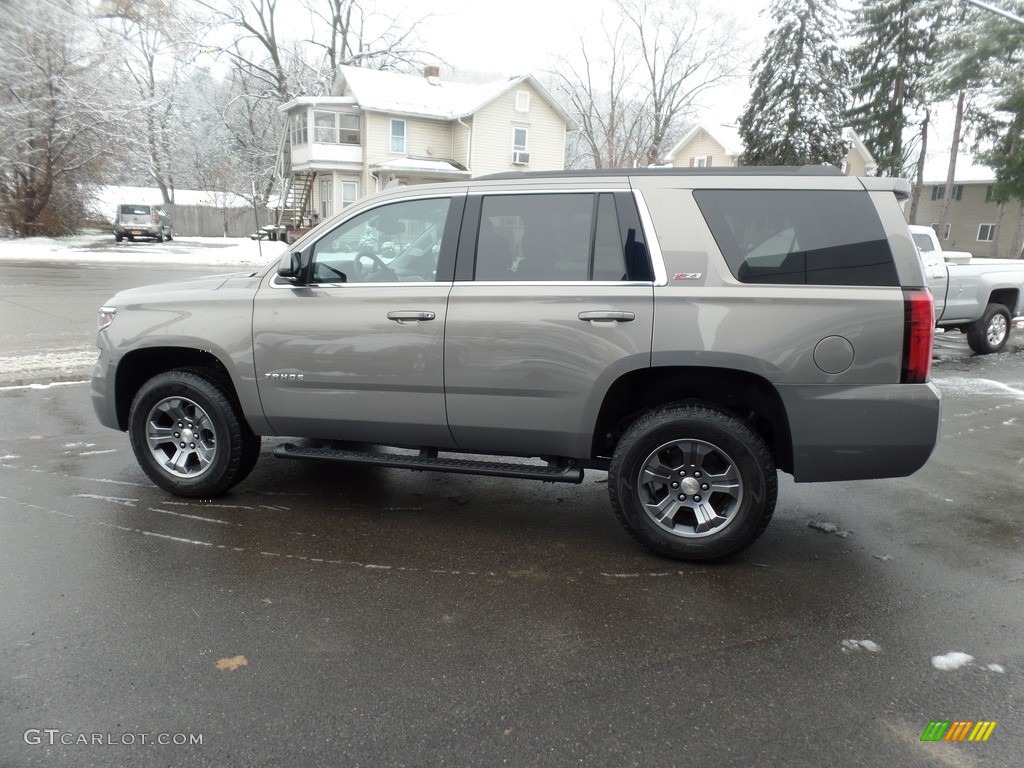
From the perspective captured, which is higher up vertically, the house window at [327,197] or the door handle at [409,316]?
the house window at [327,197]

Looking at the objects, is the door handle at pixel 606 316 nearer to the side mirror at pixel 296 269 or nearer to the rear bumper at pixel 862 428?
the rear bumper at pixel 862 428

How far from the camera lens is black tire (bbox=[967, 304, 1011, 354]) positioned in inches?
470

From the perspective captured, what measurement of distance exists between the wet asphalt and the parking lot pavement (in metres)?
0.01

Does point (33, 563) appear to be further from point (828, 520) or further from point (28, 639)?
point (828, 520)

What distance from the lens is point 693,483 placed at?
13.5 ft

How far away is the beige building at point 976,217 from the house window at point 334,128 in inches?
1275

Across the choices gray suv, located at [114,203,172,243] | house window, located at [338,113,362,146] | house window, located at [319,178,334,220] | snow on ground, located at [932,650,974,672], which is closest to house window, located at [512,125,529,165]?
house window, located at [338,113,362,146]

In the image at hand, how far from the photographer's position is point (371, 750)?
2.61 meters

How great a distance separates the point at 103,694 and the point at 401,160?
121 feet

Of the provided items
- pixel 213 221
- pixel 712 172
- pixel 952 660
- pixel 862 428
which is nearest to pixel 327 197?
pixel 213 221

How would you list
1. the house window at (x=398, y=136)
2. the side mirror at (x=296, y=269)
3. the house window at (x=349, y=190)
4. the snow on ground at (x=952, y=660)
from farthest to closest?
1. the house window at (x=349, y=190)
2. the house window at (x=398, y=136)
3. the side mirror at (x=296, y=269)
4. the snow on ground at (x=952, y=660)

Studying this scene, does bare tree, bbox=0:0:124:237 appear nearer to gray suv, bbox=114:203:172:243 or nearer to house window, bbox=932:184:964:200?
gray suv, bbox=114:203:172:243

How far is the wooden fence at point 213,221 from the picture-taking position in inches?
1893

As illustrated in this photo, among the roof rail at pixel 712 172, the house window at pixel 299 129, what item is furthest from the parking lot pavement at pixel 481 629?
the house window at pixel 299 129
